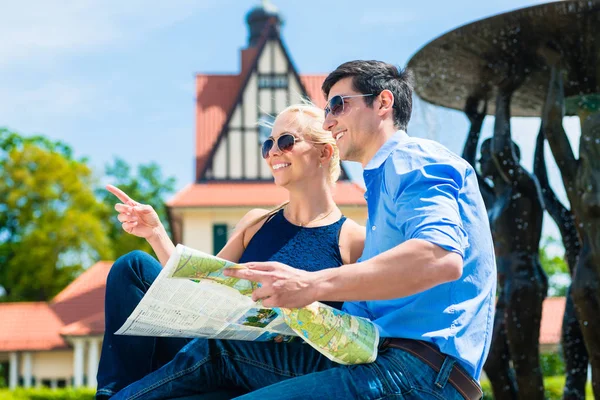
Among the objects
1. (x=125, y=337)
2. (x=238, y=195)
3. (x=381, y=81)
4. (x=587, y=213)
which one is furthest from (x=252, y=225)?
(x=238, y=195)

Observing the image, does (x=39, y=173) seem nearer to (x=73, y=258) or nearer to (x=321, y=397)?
(x=73, y=258)

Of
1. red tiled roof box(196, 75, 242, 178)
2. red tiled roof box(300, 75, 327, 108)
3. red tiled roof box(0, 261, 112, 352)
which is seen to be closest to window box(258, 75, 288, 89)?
red tiled roof box(196, 75, 242, 178)

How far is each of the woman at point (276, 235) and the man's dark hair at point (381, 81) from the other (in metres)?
0.48

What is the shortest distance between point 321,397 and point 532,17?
6.62m

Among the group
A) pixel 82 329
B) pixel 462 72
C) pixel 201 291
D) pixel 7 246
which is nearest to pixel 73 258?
pixel 7 246

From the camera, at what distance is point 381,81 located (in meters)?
2.69

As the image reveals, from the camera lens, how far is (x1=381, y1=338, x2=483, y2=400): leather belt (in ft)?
7.68

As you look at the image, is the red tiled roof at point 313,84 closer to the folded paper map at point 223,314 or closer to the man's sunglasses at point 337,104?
the man's sunglasses at point 337,104

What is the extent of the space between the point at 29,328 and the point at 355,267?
32.4 metres

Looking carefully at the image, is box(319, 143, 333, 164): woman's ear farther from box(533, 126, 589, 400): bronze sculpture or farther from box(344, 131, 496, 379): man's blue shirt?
box(533, 126, 589, 400): bronze sculpture

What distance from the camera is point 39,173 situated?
38.2m

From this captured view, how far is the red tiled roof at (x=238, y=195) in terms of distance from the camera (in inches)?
1149

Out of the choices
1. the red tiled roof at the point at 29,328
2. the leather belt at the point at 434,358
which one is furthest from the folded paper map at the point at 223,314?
the red tiled roof at the point at 29,328

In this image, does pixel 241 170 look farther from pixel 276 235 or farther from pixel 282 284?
pixel 282 284
